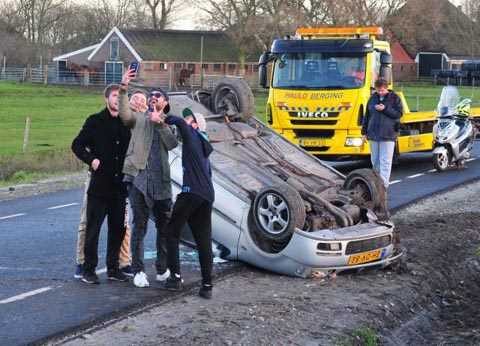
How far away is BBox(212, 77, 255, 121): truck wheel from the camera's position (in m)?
11.7

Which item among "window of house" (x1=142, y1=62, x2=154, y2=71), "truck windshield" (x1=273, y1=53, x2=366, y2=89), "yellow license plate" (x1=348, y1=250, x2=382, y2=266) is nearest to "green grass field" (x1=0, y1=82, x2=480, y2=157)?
"truck windshield" (x1=273, y1=53, x2=366, y2=89)

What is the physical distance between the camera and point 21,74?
81.6 metres

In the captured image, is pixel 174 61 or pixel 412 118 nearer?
pixel 412 118

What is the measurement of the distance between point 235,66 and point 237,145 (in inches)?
2895

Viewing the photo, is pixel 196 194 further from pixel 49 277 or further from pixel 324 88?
pixel 324 88

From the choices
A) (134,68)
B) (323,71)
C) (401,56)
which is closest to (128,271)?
(134,68)

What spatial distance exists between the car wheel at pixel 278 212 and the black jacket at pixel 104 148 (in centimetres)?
143

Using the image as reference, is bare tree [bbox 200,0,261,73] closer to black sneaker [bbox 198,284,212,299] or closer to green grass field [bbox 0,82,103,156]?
green grass field [bbox 0,82,103,156]

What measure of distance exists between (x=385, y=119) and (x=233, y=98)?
3.87 meters

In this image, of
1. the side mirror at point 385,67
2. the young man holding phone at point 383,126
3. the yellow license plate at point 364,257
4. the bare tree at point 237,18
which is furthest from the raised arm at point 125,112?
the bare tree at point 237,18

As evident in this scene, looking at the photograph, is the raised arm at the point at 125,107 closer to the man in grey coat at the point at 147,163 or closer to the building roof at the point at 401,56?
the man in grey coat at the point at 147,163

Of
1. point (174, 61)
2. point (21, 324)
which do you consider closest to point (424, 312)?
point (21, 324)

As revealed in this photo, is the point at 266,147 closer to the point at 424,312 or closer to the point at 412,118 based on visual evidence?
the point at 424,312

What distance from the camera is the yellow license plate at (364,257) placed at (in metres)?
9.77
